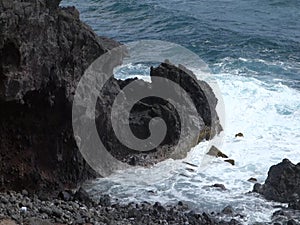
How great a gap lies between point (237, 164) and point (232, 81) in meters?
7.08

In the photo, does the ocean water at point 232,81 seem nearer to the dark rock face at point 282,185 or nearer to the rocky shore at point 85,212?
the dark rock face at point 282,185

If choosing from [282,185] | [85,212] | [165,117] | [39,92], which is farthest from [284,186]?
[39,92]

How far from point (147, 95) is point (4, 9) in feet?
18.2

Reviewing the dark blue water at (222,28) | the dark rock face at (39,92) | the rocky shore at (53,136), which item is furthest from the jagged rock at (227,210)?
the dark blue water at (222,28)

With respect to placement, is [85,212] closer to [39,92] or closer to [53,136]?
[53,136]

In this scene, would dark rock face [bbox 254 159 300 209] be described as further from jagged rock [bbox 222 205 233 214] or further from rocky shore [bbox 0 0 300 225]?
jagged rock [bbox 222 205 233 214]

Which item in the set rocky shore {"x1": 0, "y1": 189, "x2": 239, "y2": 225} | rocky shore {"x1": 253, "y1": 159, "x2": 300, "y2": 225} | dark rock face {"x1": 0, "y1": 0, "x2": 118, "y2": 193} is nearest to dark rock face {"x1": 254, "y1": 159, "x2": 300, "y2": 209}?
rocky shore {"x1": 253, "y1": 159, "x2": 300, "y2": 225}

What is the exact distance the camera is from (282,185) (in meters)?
13.0

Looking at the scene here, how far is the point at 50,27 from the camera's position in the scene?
1280 cm

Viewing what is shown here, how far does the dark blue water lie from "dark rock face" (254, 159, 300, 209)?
860cm

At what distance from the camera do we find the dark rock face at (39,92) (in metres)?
11.7

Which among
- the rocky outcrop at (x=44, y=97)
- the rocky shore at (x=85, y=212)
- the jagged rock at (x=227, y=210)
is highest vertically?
the rocky outcrop at (x=44, y=97)

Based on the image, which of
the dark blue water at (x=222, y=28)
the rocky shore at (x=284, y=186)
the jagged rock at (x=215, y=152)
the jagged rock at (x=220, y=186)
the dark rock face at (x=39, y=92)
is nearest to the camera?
the dark rock face at (x=39, y=92)

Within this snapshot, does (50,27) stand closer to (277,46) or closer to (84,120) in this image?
(84,120)
